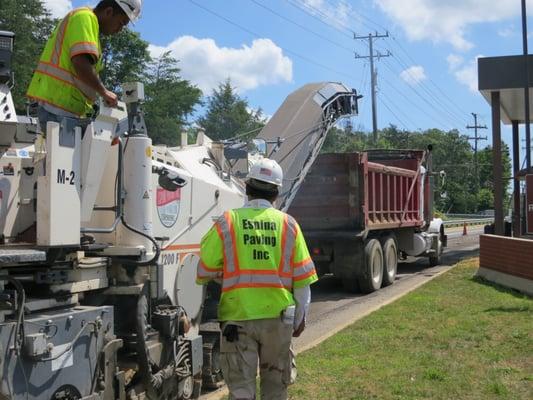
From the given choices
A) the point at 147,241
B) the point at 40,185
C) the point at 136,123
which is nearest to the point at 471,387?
the point at 147,241

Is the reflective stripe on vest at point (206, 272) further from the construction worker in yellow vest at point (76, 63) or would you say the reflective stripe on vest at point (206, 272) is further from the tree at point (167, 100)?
the tree at point (167, 100)

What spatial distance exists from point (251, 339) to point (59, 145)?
65.7 inches

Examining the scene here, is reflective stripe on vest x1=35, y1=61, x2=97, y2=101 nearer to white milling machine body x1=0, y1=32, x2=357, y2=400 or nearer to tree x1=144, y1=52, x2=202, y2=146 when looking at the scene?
white milling machine body x1=0, y1=32, x2=357, y2=400


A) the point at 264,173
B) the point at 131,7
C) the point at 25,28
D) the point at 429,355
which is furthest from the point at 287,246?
the point at 25,28

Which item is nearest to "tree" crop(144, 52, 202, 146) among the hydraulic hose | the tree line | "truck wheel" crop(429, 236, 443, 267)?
the tree line

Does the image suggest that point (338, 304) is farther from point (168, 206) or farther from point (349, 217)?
point (168, 206)

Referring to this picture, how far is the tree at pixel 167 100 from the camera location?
45.8 metres

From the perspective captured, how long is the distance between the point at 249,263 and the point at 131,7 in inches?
76.2

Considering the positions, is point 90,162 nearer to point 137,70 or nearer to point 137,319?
point 137,319

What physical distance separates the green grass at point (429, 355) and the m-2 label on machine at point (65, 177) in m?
3.00

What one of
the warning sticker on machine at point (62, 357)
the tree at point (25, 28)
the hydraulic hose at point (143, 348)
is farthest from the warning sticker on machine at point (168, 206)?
the tree at point (25, 28)

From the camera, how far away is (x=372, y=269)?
13.0 m

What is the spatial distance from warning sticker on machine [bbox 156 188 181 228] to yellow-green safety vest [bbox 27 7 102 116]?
3.94 ft

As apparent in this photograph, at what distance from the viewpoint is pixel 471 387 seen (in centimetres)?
597
